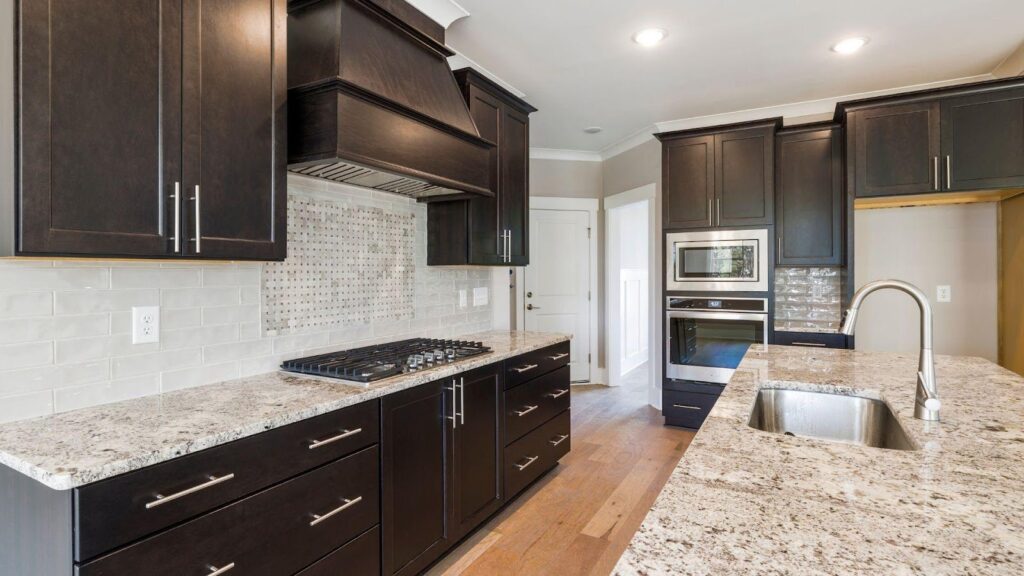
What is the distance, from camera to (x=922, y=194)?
325 cm

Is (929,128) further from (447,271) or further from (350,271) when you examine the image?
(350,271)

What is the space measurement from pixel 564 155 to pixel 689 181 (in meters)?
1.72

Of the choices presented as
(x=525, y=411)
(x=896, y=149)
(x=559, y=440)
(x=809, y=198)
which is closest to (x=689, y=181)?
(x=809, y=198)

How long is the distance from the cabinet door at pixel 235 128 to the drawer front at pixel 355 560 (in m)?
1.01

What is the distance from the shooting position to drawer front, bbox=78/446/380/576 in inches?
47.7

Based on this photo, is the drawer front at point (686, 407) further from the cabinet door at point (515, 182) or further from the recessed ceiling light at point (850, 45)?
the recessed ceiling light at point (850, 45)

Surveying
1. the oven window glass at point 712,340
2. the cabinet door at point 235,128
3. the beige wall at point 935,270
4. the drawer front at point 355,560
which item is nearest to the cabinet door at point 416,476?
the drawer front at point 355,560

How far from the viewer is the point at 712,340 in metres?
3.96

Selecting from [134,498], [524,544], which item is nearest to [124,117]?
[134,498]

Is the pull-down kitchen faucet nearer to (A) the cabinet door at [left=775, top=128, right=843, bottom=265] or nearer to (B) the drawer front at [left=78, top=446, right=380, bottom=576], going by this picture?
(B) the drawer front at [left=78, top=446, right=380, bottom=576]

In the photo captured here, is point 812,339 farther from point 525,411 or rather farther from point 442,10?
point 442,10

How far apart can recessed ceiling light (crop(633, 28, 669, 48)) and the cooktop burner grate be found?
Result: 1.91 metres

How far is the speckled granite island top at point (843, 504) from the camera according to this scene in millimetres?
677

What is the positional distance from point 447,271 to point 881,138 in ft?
9.62
